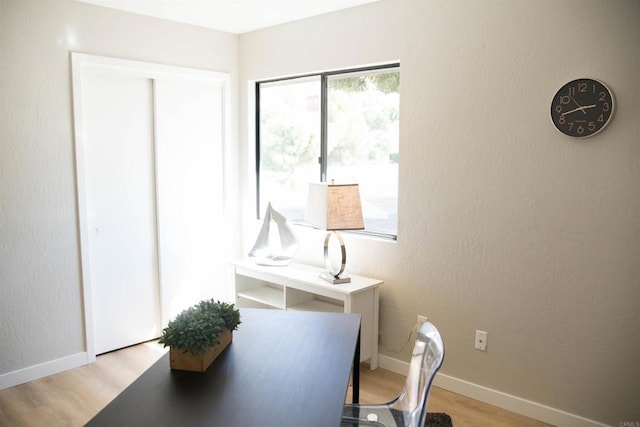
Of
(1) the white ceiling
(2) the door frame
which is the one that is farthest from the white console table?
(1) the white ceiling

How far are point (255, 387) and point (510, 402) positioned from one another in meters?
1.90

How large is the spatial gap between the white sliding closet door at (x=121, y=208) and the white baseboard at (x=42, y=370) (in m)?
0.19

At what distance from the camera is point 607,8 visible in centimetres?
237

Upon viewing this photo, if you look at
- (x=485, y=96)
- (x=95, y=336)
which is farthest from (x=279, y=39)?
(x=95, y=336)

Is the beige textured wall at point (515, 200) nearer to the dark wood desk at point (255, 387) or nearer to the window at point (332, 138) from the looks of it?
the window at point (332, 138)

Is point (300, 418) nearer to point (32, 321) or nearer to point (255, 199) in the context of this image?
point (32, 321)

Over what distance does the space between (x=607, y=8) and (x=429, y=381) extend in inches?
78.3

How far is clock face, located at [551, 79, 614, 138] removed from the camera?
7.84ft

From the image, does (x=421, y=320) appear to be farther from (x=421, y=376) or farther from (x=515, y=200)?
(x=421, y=376)

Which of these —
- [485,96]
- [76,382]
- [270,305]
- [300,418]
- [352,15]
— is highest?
[352,15]

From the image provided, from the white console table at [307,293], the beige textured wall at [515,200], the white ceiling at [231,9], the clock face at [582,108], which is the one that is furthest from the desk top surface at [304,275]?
the white ceiling at [231,9]

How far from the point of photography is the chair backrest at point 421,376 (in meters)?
1.54

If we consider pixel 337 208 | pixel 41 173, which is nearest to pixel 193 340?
pixel 337 208

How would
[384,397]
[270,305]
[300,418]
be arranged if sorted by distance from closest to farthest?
1. [300,418]
2. [384,397]
3. [270,305]
